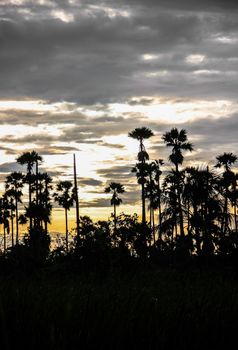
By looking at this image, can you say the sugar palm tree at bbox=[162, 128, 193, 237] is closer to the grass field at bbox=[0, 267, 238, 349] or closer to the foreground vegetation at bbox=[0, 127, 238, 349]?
the foreground vegetation at bbox=[0, 127, 238, 349]

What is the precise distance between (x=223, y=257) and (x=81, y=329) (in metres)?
14.8

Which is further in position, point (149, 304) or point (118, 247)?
point (118, 247)

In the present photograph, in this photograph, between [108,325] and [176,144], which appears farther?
[176,144]

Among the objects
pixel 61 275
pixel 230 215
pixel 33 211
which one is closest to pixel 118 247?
pixel 61 275

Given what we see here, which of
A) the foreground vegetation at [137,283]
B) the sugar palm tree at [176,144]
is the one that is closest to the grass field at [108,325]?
the foreground vegetation at [137,283]

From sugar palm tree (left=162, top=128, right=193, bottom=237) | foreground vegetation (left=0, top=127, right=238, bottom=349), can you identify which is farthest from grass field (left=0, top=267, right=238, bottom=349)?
sugar palm tree (left=162, top=128, right=193, bottom=237)

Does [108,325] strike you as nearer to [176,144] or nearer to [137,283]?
[137,283]

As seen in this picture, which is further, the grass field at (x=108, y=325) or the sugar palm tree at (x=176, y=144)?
the sugar palm tree at (x=176, y=144)

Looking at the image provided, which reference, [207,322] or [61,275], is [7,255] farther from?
[207,322]

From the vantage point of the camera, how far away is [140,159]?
54.1m

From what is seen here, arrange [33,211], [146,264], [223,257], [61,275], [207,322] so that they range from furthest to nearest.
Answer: [33,211] → [146,264] → [223,257] → [61,275] → [207,322]

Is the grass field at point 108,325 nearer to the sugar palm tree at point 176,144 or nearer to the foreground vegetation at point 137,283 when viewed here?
the foreground vegetation at point 137,283

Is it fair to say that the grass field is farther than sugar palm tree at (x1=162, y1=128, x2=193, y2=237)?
No

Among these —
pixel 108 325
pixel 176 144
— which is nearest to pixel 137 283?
pixel 108 325
